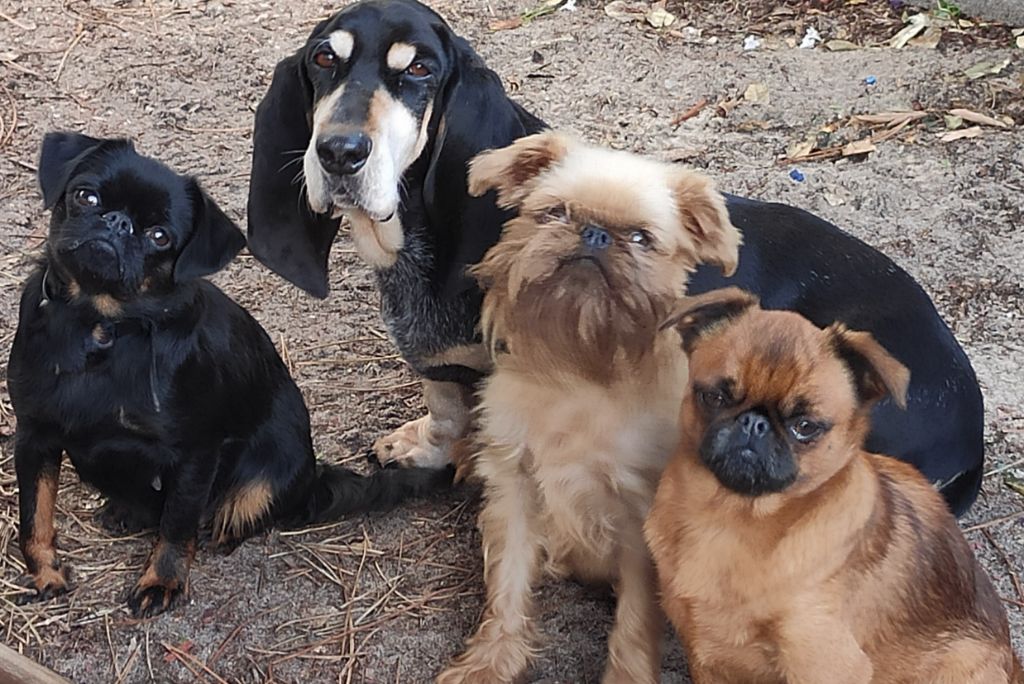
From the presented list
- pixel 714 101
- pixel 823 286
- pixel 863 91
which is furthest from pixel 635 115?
pixel 823 286

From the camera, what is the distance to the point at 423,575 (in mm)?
3568

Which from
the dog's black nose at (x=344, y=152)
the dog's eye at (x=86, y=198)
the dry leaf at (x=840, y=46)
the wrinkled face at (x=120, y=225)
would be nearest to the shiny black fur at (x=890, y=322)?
the dog's black nose at (x=344, y=152)

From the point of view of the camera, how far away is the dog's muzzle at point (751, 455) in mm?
2439

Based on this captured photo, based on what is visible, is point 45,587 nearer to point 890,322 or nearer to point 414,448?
point 414,448

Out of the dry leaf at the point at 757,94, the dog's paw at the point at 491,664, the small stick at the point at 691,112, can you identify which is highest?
the dog's paw at the point at 491,664

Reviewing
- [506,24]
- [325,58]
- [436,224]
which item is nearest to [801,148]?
[506,24]

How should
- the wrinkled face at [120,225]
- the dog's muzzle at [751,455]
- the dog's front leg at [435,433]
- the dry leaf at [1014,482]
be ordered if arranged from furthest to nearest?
the dog's front leg at [435,433] < the dry leaf at [1014,482] < the wrinkled face at [120,225] < the dog's muzzle at [751,455]

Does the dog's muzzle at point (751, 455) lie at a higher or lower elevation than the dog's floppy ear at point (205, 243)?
higher

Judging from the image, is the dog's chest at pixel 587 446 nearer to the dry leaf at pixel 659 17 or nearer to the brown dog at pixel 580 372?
the brown dog at pixel 580 372

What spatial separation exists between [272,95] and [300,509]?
48.4 inches

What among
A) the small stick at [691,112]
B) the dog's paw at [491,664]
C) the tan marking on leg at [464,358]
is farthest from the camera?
the small stick at [691,112]

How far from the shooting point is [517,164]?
113 inches

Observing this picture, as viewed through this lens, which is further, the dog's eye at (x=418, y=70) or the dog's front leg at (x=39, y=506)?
the dog's front leg at (x=39, y=506)

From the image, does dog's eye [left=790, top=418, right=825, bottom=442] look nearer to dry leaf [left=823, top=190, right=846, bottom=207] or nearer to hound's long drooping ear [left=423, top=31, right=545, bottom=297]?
hound's long drooping ear [left=423, top=31, right=545, bottom=297]
